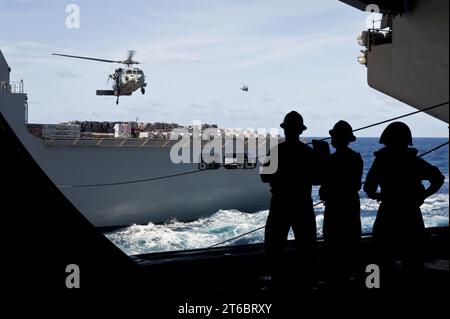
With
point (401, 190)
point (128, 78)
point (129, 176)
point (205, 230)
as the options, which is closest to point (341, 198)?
point (401, 190)

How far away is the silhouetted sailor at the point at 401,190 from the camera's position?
410 cm

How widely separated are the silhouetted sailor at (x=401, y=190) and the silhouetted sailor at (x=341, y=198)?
40cm

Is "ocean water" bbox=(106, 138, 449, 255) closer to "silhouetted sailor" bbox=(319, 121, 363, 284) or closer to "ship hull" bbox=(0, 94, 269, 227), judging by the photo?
"ship hull" bbox=(0, 94, 269, 227)

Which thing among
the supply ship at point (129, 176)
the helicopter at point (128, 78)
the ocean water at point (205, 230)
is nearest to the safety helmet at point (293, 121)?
the ocean water at point (205, 230)

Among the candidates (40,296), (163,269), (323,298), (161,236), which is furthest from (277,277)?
(161,236)

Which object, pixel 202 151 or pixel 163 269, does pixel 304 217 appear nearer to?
pixel 163 269

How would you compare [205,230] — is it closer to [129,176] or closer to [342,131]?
[129,176]

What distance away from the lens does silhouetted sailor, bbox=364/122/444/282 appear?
4.10 metres

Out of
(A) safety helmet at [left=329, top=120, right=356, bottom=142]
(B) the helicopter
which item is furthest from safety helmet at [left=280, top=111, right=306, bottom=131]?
(B) the helicopter

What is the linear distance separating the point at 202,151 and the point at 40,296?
95.9 ft

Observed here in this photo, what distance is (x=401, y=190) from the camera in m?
4.14

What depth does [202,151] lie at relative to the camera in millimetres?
32781

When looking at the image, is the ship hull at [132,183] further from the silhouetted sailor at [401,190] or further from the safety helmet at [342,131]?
the silhouetted sailor at [401,190]

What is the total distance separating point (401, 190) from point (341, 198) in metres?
0.68
